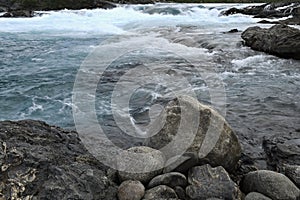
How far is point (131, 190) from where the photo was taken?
4359 mm

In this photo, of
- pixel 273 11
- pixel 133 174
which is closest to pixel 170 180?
pixel 133 174

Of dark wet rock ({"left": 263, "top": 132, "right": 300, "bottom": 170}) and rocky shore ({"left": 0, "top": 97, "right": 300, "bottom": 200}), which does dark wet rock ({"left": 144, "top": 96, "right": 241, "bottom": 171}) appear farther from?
dark wet rock ({"left": 263, "top": 132, "right": 300, "bottom": 170})

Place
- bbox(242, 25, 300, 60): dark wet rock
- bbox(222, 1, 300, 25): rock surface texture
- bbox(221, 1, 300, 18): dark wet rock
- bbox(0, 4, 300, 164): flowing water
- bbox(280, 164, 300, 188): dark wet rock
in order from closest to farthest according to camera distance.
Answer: bbox(280, 164, 300, 188): dark wet rock < bbox(0, 4, 300, 164): flowing water < bbox(242, 25, 300, 60): dark wet rock < bbox(222, 1, 300, 25): rock surface texture < bbox(221, 1, 300, 18): dark wet rock

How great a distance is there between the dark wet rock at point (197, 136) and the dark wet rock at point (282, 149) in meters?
1.00

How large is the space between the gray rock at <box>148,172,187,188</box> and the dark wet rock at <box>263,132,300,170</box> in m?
1.93

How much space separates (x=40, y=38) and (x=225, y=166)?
55.2 ft

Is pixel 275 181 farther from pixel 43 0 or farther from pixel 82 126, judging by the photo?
pixel 43 0

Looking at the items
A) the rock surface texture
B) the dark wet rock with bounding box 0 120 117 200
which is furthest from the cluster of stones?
the rock surface texture

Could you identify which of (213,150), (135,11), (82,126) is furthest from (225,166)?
(135,11)

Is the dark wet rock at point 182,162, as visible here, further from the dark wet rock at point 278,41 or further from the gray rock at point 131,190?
the dark wet rock at point 278,41

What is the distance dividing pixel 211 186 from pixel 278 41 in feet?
36.1

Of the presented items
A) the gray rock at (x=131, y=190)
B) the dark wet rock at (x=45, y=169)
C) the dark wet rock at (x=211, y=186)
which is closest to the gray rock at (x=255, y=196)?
the dark wet rock at (x=211, y=186)

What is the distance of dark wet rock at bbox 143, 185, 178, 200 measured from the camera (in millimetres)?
4262

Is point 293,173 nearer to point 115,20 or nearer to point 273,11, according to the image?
point 115,20
